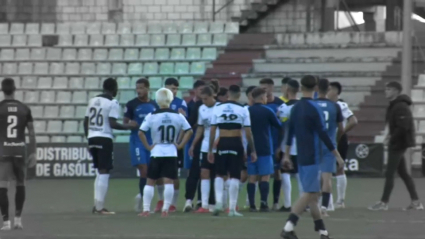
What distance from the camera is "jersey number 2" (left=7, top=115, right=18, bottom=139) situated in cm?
1420

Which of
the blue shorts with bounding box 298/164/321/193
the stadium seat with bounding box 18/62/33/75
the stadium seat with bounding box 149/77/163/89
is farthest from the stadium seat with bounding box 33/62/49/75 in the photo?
the blue shorts with bounding box 298/164/321/193

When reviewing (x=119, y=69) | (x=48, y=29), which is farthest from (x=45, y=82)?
(x=119, y=69)

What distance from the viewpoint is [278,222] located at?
15031 millimetres

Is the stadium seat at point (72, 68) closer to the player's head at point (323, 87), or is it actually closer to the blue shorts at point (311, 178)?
the player's head at point (323, 87)

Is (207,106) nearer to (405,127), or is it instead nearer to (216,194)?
(216,194)

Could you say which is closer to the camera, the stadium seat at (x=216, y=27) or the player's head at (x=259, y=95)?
the player's head at (x=259, y=95)

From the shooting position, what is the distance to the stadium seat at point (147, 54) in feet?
106

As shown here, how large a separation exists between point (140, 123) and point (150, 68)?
14.7 m

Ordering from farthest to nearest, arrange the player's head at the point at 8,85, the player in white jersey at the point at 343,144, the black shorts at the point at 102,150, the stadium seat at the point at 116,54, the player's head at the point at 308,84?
the stadium seat at the point at 116,54, the player in white jersey at the point at 343,144, the black shorts at the point at 102,150, the player's head at the point at 8,85, the player's head at the point at 308,84

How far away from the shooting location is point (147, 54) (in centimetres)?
3234

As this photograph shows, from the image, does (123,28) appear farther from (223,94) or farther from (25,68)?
(223,94)

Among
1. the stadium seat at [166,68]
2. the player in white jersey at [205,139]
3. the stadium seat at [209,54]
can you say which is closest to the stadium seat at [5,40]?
the stadium seat at [166,68]

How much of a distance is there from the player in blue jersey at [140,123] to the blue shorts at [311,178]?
16.4 ft

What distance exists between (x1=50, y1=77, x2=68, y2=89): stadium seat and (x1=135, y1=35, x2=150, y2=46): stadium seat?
249 centimetres
